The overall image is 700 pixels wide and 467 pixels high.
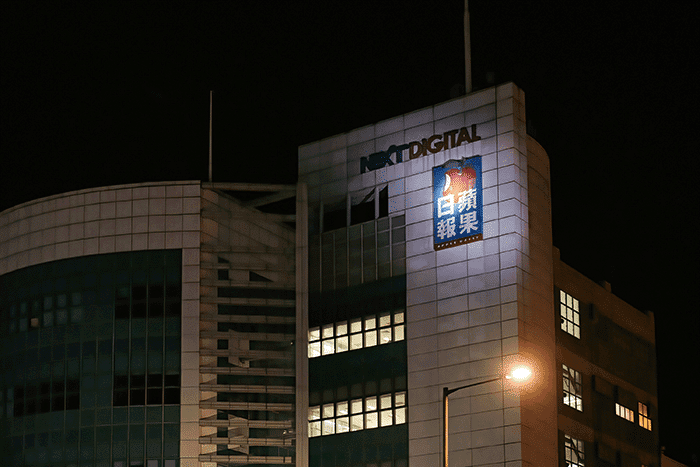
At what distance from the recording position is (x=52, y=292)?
73500 mm

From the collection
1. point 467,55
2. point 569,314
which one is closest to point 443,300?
point 569,314

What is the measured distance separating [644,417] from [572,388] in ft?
44.2

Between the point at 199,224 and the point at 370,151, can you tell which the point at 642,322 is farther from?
the point at 199,224

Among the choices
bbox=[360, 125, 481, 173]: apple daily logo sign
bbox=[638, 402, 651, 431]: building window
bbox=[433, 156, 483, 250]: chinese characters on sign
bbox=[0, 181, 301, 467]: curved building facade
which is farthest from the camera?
bbox=[638, 402, 651, 431]: building window

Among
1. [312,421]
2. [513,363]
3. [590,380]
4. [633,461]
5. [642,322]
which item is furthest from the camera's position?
[642,322]

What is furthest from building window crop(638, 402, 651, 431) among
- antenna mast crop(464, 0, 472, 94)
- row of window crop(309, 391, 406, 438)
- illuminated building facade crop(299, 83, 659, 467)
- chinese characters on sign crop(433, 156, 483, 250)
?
antenna mast crop(464, 0, 472, 94)

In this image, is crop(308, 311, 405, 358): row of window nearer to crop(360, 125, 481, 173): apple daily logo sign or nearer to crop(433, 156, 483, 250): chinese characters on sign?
crop(433, 156, 483, 250): chinese characters on sign

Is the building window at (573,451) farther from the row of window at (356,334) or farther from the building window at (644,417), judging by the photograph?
the building window at (644,417)

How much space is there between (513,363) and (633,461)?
2092 cm

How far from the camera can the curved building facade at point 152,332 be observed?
68625 mm

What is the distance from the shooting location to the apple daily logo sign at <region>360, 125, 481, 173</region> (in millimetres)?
66438

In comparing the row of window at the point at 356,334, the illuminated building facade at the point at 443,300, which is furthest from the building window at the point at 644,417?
the row of window at the point at 356,334

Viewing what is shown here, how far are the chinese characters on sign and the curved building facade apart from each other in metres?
10.8

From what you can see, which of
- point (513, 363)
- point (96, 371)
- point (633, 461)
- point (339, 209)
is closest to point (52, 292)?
point (96, 371)
